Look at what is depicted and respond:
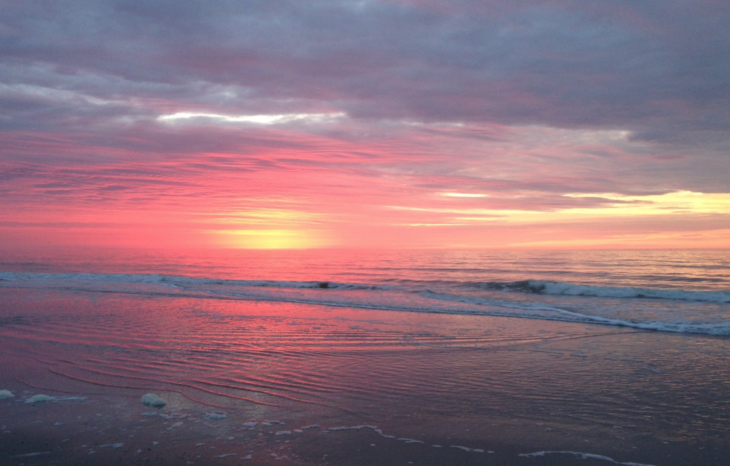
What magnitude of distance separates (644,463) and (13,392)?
7.69m

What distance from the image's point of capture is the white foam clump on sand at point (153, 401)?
244 inches

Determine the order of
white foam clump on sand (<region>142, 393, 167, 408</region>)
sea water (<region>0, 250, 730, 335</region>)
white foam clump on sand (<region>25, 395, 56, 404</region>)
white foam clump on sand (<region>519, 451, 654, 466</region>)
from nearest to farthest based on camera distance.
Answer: white foam clump on sand (<region>519, 451, 654, 466</region>)
white foam clump on sand (<region>142, 393, 167, 408</region>)
white foam clump on sand (<region>25, 395, 56, 404</region>)
sea water (<region>0, 250, 730, 335</region>)

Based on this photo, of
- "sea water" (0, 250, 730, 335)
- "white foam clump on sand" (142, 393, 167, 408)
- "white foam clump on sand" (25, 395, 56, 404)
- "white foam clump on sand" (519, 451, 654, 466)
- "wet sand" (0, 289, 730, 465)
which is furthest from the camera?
"sea water" (0, 250, 730, 335)

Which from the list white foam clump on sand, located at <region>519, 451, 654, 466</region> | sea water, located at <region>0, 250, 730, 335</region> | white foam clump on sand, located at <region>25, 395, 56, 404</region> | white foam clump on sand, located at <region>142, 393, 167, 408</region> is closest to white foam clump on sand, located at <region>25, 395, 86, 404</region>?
white foam clump on sand, located at <region>25, 395, 56, 404</region>

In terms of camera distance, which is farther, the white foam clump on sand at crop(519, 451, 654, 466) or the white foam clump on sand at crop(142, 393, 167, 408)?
the white foam clump on sand at crop(142, 393, 167, 408)

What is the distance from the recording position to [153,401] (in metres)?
6.22

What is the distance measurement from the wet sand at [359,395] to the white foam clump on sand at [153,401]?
0.14 m

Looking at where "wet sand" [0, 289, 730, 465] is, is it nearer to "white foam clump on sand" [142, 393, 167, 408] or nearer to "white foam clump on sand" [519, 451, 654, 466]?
"white foam clump on sand" [519, 451, 654, 466]

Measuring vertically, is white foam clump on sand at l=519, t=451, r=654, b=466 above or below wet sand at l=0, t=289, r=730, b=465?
above

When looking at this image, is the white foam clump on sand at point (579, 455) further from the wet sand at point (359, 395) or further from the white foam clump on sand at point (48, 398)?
the white foam clump on sand at point (48, 398)

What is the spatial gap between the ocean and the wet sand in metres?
0.03

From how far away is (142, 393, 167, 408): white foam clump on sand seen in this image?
20.4 feet

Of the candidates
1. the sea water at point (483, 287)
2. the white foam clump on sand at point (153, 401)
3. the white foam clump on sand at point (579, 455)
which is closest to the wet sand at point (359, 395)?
the white foam clump on sand at point (579, 455)

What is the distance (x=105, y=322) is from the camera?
1298 centimetres
